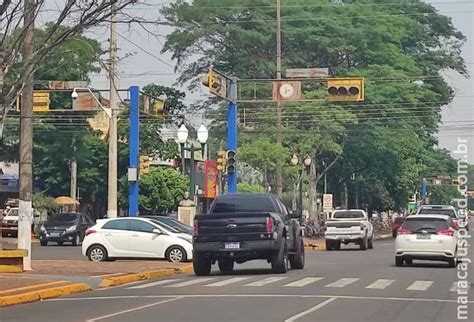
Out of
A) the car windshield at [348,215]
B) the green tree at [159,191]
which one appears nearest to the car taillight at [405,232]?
the car windshield at [348,215]

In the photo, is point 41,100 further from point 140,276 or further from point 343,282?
point 343,282

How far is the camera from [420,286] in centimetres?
2019

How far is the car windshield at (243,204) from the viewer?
2458cm

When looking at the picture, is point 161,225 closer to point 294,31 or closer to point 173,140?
point 294,31

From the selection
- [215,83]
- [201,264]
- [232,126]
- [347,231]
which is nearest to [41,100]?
[215,83]

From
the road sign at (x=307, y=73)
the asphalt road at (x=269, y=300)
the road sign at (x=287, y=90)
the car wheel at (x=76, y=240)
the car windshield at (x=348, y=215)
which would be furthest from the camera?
the car wheel at (x=76, y=240)

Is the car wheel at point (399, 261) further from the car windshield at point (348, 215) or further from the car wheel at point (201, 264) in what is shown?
the car windshield at point (348, 215)

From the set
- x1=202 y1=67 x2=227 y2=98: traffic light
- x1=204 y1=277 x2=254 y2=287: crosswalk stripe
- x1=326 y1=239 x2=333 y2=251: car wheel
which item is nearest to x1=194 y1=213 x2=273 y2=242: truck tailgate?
x1=204 y1=277 x2=254 y2=287: crosswalk stripe

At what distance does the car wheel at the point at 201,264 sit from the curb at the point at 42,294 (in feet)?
13.2

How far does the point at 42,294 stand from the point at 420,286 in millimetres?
8014

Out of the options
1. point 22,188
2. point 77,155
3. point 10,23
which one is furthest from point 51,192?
point 10,23

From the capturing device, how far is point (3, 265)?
23.2 metres

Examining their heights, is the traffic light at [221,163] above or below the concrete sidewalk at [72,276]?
above

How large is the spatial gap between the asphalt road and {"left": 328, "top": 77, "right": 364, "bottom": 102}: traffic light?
13409 mm
